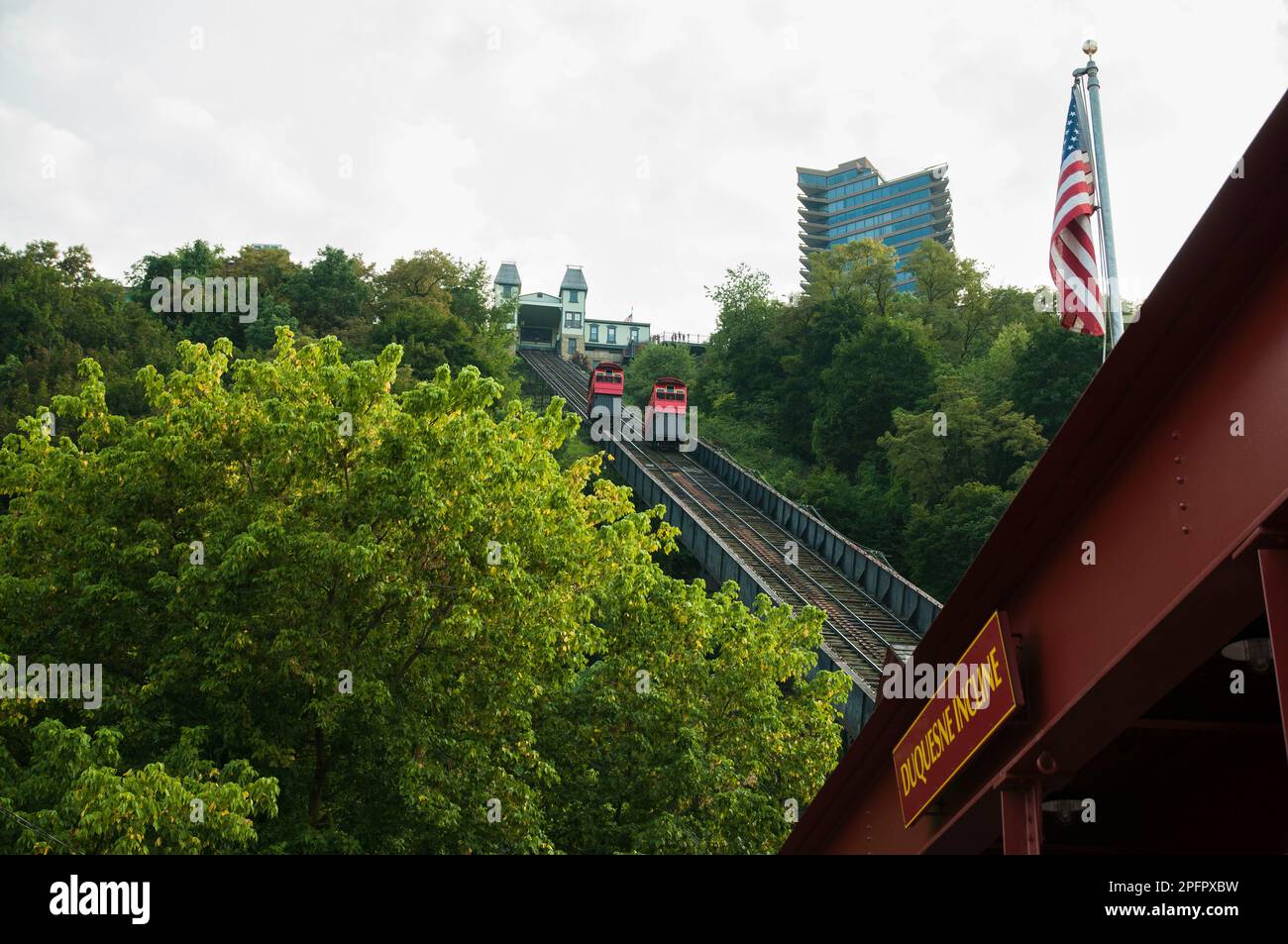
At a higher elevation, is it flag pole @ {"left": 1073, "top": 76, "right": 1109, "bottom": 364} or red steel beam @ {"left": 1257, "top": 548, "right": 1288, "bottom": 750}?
flag pole @ {"left": 1073, "top": 76, "right": 1109, "bottom": 364}

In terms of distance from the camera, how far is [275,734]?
14195 millimetres

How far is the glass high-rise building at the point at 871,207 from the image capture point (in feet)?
591

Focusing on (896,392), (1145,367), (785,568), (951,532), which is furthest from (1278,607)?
(896,392)

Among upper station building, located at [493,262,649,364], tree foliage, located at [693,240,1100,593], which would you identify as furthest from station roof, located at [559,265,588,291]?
tree foliage, located at [693,240,1100,593]

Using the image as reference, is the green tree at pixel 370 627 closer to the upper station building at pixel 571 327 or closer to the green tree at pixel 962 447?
the green tree at pixel 962 447

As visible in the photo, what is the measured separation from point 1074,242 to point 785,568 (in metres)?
26.3

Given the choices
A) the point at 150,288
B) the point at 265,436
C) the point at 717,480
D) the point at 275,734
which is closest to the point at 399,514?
→ the point at 265,436

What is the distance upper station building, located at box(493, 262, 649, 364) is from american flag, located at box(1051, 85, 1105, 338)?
313 feet

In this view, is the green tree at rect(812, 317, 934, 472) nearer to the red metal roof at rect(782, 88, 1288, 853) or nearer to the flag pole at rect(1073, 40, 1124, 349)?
the flag pole at rect(1073, 40, 1124, 349)

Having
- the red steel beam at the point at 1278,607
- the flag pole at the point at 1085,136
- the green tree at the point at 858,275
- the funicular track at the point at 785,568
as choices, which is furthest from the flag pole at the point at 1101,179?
the green tree at the point at 858,275

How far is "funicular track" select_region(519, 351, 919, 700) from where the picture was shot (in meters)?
27.7

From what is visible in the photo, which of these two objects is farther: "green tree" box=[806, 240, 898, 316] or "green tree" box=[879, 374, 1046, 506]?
"green tree" box=[806, 240, 898, 316]

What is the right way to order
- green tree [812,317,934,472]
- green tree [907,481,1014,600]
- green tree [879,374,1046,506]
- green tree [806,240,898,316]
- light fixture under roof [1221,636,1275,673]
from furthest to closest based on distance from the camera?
1. green tree [806,240,898,316]
2. green tree [812,317,934,472]
3. green tree [879,374,1046,506]
4. green tree [907,481,1014,600]
5. light fixture under roof [1221,636,1275,673]

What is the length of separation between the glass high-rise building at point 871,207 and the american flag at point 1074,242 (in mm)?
167658
